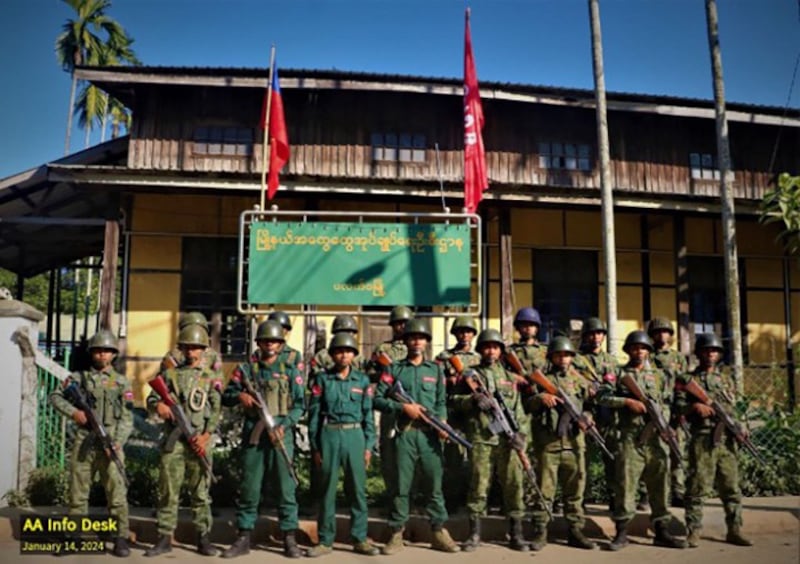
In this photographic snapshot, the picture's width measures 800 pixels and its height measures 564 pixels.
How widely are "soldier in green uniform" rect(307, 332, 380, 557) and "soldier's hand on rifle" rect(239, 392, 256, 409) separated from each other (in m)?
0.51

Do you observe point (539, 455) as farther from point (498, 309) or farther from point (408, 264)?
point (498, 309)

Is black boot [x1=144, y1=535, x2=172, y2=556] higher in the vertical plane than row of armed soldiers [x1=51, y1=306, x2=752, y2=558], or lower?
lower

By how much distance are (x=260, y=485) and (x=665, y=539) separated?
3765 millimetres

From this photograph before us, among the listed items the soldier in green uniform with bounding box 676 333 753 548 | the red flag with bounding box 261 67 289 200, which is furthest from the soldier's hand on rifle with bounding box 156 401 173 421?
the red flag with bounding box 261 67 289 200

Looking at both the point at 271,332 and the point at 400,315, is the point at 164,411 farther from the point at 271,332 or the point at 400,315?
the point at 400,315

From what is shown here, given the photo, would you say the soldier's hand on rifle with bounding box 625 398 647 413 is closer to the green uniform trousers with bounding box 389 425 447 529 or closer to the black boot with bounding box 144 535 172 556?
the green uniform trousers with bounding box 389 425 447 529

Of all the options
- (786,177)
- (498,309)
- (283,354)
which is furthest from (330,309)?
(786,177)

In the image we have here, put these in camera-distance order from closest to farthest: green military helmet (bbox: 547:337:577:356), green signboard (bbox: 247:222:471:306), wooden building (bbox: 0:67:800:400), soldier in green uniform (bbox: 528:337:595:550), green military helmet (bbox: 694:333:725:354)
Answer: soldier in green uniform (bbox: 528:337:595:550), green military helmet (bbox: 547:337:577:356), green military helmet (bbox: 694:333:725:354), green signboard (bbox: 247:222:471:306), wooden building (bbox: 0:67:800:400)

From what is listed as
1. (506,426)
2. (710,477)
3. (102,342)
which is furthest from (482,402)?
(102,342)

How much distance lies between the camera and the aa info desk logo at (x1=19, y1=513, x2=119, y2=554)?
570 cm

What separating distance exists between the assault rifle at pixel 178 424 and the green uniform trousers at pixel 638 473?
12.2 feet

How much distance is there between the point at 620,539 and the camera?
6105 millimetres

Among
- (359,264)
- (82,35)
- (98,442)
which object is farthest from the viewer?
(82,35)

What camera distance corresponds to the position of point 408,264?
9.68m
